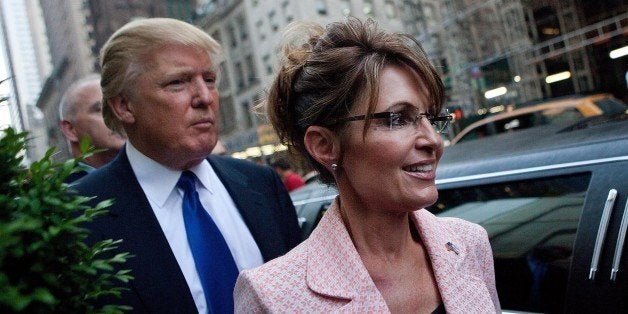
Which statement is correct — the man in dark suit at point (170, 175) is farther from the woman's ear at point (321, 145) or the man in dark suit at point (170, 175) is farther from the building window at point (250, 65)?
the building window at point (250, 65)

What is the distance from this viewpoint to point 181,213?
2.21 meters

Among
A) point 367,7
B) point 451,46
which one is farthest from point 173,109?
point 367,7

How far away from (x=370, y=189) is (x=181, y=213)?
0.89 m

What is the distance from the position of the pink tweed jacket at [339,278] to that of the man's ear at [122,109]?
957 millimetres

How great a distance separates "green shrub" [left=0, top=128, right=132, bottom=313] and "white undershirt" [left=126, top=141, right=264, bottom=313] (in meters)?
0.87

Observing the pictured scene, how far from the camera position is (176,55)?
2229 mm

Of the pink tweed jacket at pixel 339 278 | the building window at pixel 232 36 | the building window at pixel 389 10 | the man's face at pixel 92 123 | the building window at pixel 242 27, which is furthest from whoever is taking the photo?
the building window at pixel 232 36

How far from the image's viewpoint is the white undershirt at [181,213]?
6.88ft

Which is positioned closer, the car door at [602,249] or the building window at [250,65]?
the car door at [602,249]

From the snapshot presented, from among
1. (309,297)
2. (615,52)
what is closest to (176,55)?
(309,297)

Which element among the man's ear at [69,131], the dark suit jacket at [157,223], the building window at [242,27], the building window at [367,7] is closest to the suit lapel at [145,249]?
the dark suit jacket at [157,223]

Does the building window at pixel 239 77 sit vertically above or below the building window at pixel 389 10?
below

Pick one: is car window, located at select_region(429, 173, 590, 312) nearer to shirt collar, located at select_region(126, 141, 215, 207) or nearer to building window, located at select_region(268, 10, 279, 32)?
shirt collar, located at select_region(126, 141, 215, 207)

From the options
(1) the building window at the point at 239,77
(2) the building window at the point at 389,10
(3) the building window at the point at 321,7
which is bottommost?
(1) the building window at the point at 239,77
